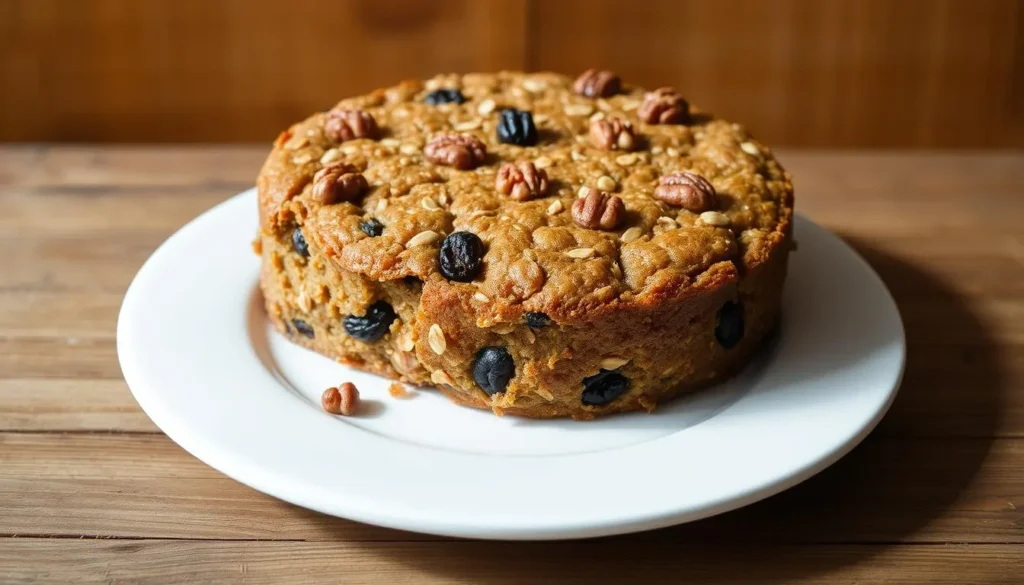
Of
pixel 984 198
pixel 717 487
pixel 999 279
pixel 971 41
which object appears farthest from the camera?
pixel 971 41

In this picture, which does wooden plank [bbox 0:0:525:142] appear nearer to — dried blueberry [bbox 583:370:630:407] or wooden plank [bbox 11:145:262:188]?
wooden plank [bbox 11:145:262:188]

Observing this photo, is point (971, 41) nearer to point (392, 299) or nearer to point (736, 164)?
point (736, 164)

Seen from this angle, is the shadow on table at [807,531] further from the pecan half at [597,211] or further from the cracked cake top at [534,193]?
the pecan half at [597,211]

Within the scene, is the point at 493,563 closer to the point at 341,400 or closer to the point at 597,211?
the point at 341,400

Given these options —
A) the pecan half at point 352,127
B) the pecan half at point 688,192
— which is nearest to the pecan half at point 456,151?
the pecan half at point 352,127

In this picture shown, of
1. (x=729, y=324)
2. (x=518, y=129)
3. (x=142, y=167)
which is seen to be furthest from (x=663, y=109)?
(x=142, y=167)

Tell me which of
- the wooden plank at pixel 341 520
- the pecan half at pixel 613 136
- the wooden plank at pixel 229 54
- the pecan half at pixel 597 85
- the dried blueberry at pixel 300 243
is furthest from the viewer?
the wooden plank at pixel 229 54

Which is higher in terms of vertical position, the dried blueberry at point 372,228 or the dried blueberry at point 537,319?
the dried blueberry at point 372,228

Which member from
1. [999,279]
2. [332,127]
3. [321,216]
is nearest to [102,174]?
[332,127]
